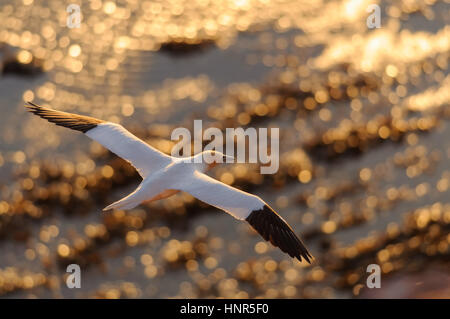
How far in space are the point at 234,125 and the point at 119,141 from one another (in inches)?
203

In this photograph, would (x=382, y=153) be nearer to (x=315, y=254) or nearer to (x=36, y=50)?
(x=315, y=254)

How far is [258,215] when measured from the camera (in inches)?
261

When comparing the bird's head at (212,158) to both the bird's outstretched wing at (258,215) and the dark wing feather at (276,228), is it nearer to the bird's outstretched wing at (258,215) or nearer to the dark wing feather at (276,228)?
the bird's outstretched wing at (258,215)

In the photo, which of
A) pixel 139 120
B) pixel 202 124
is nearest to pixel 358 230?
pixel 202 124

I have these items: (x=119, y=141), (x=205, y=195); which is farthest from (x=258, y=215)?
(x=119, y=141)

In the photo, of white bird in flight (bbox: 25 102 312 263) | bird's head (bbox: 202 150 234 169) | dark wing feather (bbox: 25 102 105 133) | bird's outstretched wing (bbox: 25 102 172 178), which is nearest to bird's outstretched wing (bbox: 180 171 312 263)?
white bird in flight (bbox: 25 102 312 263)

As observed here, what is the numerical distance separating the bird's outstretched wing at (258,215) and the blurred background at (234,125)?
440 cm

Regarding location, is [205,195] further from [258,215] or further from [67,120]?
[67,120]

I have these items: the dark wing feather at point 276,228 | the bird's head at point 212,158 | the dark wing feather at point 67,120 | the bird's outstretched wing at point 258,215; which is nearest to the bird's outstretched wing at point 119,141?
the dark wing feather at point 67,120

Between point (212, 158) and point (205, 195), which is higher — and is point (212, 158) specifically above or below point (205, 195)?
above

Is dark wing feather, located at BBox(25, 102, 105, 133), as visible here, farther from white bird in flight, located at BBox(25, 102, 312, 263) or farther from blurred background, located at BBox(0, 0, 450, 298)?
blurred background, located at BBox(0, 0, 450, 298)

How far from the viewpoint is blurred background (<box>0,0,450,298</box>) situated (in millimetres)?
11055

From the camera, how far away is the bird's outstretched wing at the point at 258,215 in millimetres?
6574

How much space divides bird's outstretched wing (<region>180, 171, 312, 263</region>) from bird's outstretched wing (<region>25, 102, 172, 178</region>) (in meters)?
0.59
